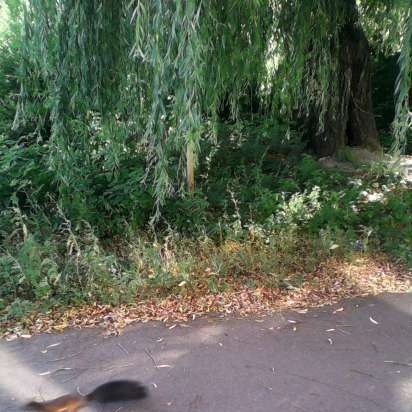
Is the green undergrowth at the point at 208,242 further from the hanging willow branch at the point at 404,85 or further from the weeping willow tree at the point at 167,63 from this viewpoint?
the hanging willow branch at the point at 404,85

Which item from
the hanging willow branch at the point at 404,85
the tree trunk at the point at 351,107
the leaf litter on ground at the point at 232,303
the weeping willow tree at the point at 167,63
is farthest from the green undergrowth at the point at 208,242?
the hanging willow branch at the point at 404,85

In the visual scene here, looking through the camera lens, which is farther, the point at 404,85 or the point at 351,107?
the point at 351,107

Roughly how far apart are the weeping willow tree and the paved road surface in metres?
1.29

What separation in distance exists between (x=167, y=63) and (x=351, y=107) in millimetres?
6000

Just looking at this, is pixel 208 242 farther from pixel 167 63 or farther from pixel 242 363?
pixel 167 63

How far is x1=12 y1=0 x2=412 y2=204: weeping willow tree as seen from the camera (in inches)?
136

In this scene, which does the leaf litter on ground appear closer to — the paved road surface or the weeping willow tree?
the paved road surface

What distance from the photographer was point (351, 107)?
8570 millimetres

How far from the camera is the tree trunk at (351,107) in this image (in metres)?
7.57

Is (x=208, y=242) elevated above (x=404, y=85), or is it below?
below

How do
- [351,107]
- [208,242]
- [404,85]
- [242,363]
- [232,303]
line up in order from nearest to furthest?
[242,363], [404,85], [232,303], [208,242], [351,107]

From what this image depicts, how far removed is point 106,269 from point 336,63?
397cm

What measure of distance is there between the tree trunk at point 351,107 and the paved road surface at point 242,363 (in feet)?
14.7

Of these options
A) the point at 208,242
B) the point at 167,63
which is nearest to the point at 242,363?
the point at 208,242
